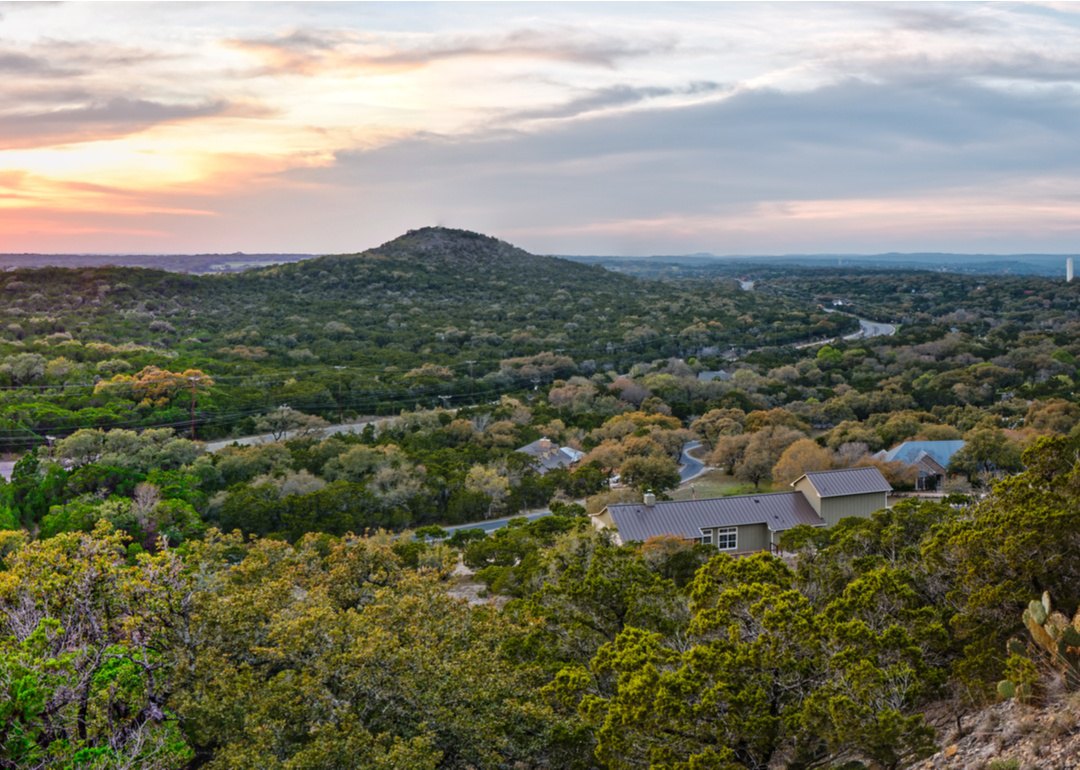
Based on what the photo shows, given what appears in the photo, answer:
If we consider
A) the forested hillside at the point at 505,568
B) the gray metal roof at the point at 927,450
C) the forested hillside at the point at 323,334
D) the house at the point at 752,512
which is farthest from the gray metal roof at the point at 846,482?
the forested hillside at the point at 323,334

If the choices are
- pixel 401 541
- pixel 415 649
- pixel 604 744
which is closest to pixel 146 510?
pixel 401 541

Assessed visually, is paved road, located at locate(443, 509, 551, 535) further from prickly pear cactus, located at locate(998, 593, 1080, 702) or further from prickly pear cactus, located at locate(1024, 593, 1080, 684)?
prickly pear cactus, located at locate(1024, 593, 1080, 684)

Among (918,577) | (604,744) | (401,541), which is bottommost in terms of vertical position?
(401,541)

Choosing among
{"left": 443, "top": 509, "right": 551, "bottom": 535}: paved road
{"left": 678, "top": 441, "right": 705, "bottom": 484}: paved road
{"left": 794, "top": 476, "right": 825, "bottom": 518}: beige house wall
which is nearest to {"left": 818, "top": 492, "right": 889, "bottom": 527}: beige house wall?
{"left": 794, "top": 476, "right": 825, "bottom": 518}: beige house wall

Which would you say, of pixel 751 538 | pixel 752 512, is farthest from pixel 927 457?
pixel 751 538

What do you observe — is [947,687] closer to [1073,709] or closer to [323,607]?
[1073,709]

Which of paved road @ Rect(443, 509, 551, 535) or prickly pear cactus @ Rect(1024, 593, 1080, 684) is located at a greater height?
prickly pear cactus @ Rect(1024, 593, 1080, 684)

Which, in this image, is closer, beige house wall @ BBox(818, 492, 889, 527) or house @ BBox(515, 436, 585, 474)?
beige house wall @ BBox(818, 492, 889, 527)
